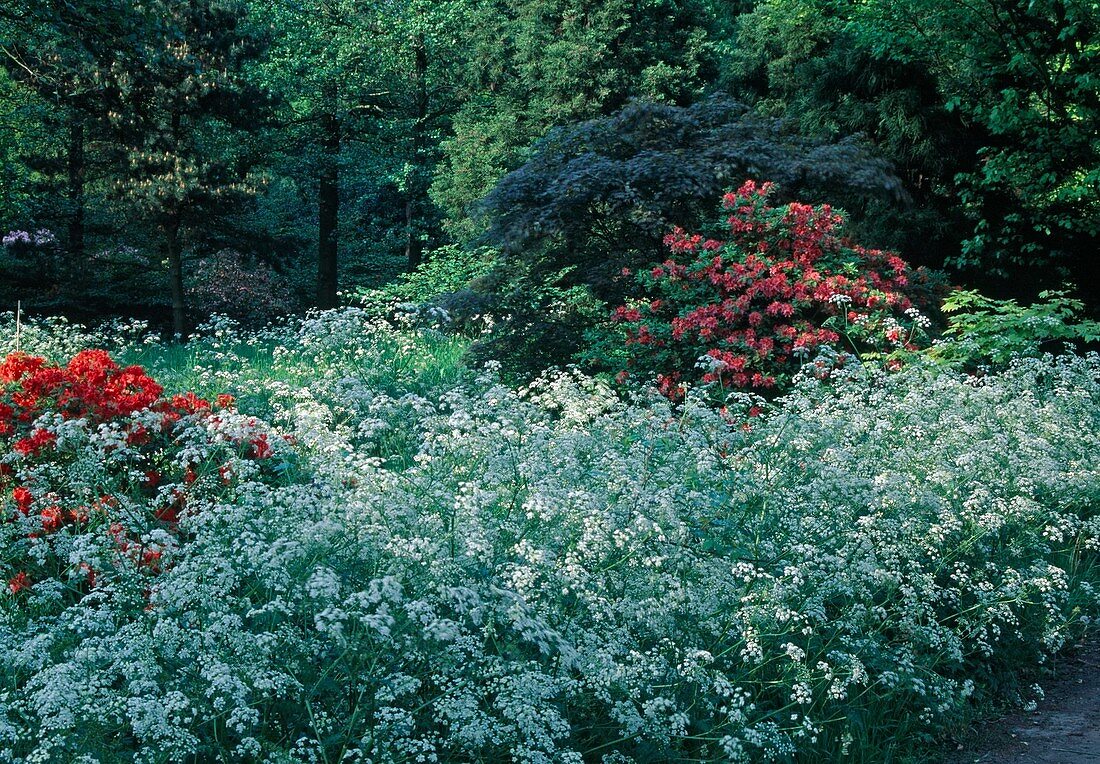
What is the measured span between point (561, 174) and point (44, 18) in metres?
5.76

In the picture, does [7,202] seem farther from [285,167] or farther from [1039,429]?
[1039,429]

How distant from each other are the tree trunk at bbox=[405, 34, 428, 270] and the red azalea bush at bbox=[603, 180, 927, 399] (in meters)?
14.8

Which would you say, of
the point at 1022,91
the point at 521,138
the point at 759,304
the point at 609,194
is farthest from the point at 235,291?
the point at 1022,91

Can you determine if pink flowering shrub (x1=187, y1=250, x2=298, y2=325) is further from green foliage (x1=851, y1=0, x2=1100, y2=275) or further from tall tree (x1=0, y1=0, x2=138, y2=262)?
green foliage (x1=851, y1=0, x2=1100, y2=275)

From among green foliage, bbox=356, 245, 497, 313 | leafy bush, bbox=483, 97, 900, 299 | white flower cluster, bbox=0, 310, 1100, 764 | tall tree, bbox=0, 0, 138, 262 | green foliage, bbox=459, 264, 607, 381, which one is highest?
tall tree, bbox=0, 0, 138, 262

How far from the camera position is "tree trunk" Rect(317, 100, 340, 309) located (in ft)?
78.9

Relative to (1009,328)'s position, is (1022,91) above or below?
above

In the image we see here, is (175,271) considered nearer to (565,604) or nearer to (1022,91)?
(1022,91)

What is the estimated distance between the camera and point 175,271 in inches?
774

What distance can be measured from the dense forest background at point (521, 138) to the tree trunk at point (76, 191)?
0.06 m

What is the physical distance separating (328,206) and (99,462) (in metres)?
20.7

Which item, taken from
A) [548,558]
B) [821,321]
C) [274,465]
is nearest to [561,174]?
[821,321]

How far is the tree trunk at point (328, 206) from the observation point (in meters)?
24.0

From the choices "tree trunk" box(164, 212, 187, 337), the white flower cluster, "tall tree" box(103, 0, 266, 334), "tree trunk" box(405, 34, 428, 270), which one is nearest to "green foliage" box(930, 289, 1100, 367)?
the white flower cluster
